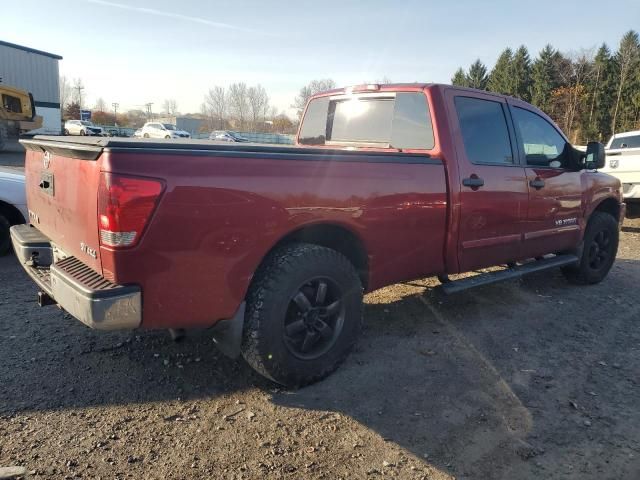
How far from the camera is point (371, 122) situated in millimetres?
4535

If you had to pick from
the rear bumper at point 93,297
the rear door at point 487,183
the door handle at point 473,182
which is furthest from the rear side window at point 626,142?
the rear bumper at point 93,297

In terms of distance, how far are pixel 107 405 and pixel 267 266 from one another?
1.25m

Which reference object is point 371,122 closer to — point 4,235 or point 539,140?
point 539,140

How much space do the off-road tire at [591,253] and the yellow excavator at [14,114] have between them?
74.8ft

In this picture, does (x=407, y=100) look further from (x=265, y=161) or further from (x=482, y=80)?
A: (x=482, y=80)

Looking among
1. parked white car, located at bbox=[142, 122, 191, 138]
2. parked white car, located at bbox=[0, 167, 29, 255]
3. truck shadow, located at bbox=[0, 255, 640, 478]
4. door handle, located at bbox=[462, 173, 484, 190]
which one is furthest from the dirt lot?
parked white car, located at bbox=[142, 122, 191, 138]

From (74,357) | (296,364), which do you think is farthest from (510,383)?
(74,357)

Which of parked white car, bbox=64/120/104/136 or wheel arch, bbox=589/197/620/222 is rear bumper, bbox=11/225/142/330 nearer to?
wheel arch, bbox=589/197/620/222

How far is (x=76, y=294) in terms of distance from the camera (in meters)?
2.48

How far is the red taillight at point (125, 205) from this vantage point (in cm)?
232

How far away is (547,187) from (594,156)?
2.91 ft

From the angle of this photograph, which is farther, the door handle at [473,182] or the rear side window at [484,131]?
the rear side window at [484,131]

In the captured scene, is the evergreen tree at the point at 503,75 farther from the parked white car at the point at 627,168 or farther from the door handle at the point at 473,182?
the door handle at the point at 473,182

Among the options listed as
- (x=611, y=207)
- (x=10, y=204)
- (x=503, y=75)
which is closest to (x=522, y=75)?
(x=503, y=75)
